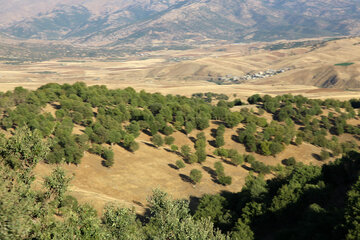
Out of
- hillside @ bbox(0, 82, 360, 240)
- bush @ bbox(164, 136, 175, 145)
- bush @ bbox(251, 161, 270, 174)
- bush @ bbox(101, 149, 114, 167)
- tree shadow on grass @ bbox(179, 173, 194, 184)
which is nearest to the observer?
hillside @ bbox(0, 82, 360, 240)

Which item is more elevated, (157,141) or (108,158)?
(108,158)

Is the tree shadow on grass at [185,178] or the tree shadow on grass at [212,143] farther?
the tree shadow on grass at [212,143]

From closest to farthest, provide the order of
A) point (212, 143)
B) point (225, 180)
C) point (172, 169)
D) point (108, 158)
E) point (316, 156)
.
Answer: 1. point (108, 158)
2. point (225, 180)
3. point (172, 169)
4. point (316, 156)
5. point (212, 143)

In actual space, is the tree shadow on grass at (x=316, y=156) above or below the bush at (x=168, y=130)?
below

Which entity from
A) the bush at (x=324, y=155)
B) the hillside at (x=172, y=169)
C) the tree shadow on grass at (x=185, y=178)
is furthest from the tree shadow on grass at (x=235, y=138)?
the tree shadow on grass at (x=185, y=178)

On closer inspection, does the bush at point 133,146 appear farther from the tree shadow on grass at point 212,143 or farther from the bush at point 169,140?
the tree shadow on grass at point 212,143

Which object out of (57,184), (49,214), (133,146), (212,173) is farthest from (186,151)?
(49,214)

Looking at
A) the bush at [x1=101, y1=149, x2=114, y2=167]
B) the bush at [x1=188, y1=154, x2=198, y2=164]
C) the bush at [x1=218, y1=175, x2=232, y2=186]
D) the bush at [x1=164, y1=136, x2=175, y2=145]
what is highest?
the bush at [x1=101, y1=149, x2=114, y2=167]

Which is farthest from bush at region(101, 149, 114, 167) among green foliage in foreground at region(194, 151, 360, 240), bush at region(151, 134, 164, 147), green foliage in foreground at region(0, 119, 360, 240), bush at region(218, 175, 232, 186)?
green foliage in foreground at region(194, 151, 360, 240)

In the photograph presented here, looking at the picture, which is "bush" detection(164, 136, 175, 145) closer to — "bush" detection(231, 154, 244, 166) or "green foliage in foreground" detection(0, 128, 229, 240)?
"bush" detection(231, 154, 244, 166)

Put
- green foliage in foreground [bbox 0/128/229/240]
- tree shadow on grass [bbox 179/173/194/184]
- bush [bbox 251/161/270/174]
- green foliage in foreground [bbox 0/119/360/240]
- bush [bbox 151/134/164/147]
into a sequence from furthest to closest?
bush [bbox 151/134/164/147] < bush [bbox 251/161/270/174] < tree shadow on grass [bbox 179/173/194/184] < green foliage in foreground [bbox 0/119/360/240] < green foliage in foreground [bbox 0/128/229/240]

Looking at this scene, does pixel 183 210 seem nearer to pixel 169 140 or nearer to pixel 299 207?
pixel 299 207

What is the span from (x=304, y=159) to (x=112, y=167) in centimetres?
5479

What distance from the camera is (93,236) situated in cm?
2423
